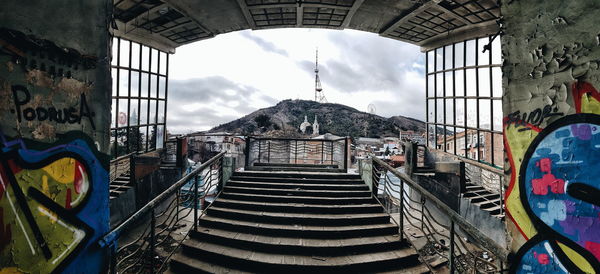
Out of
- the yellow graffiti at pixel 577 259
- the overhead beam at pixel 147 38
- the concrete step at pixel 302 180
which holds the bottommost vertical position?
the concrete step at pixel 302 180

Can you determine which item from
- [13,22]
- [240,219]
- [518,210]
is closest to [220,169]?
[240,219]

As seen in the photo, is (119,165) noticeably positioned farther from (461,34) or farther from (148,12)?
(461,34)

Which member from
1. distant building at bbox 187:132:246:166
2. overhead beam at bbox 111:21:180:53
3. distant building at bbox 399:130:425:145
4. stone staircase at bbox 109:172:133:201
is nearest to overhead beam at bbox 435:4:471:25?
distant building at bbox 399:130:425:145

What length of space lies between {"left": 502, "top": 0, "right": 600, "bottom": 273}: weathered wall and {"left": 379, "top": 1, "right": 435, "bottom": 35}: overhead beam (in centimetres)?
468

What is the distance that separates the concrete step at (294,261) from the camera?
380cm

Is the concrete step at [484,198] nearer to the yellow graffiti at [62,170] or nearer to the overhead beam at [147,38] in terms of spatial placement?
the yellow graffiti at [62,170]

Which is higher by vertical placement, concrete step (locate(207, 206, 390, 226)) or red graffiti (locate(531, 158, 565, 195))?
red graffiti (locate(531, 158, 565, 195))

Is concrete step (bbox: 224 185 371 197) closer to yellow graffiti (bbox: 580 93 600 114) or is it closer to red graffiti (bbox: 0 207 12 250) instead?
red graffiti (bbox: 0 207 12 250)

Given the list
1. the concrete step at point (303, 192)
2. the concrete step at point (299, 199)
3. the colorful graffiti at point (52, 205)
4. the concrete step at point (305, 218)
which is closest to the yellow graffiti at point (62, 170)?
the colorful graffiti at point (52, 205)

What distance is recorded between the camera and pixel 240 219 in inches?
205

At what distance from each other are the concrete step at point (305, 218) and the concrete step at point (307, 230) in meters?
0.13

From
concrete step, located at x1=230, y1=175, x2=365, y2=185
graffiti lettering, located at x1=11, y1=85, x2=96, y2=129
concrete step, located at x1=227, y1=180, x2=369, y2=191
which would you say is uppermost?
graffiti lettering, located at x1=11, y1=85, x2=96, y2=129

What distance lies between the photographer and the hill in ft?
227

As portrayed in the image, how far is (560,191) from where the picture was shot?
1.83 m
